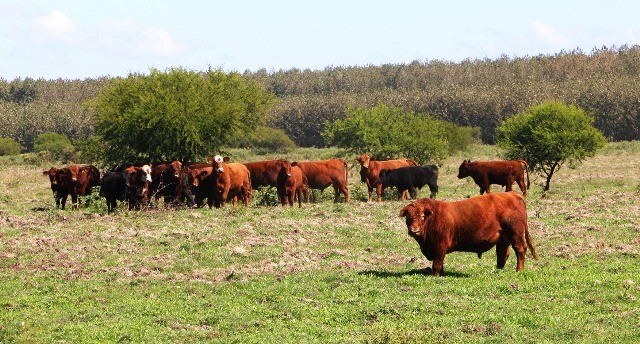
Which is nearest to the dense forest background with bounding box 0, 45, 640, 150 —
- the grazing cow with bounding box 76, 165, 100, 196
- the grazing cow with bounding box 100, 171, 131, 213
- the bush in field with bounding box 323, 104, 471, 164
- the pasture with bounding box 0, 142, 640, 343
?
the bush in field with bounding box 323, 104, 471, 164

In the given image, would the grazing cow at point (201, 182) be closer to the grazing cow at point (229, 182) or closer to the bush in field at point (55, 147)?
the grazing cow at point (229, 182)

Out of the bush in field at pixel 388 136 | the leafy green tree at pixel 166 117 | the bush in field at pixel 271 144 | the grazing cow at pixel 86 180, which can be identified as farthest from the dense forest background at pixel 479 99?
the grazing cow at pixel 86 180

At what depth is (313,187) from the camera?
37031 mm

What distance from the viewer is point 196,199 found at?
3225 cm

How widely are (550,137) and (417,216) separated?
28.4 meters

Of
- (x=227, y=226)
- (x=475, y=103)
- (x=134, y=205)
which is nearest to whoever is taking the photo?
(x=227, y=226)

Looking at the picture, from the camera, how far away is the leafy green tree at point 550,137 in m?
42.7

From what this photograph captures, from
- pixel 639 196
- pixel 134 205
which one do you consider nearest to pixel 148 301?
pixel 134 205

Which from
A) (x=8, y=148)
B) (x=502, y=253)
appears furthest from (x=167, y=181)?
(x=8, y=148)

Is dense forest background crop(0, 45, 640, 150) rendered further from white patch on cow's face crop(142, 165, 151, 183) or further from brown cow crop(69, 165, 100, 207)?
white patch on cow's face crop(142, 165, 151, 183)

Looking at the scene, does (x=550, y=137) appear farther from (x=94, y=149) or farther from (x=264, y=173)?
(x=94, y=149)

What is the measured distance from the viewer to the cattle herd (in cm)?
1628

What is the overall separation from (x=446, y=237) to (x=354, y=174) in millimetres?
47980

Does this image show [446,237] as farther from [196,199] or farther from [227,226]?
[196,199]
